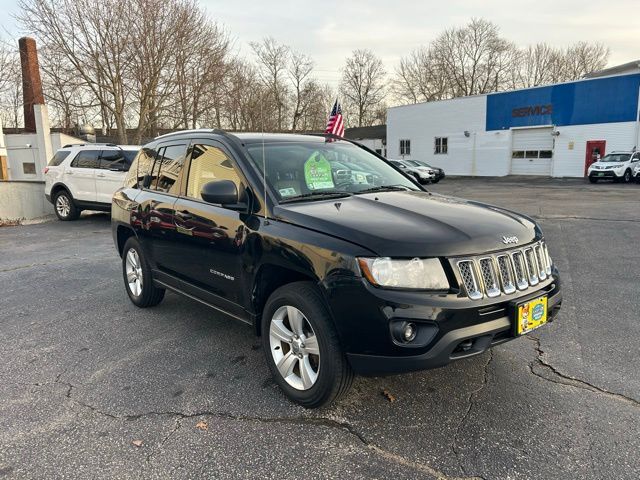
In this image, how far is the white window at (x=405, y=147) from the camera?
132ft

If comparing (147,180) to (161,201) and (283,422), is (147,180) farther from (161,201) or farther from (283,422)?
(283,422)

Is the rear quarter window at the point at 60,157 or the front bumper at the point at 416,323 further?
the rear quarter window at the point at 60,157

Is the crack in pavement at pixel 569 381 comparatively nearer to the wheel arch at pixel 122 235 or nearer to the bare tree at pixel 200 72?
the wheel arch at pixel 122 235

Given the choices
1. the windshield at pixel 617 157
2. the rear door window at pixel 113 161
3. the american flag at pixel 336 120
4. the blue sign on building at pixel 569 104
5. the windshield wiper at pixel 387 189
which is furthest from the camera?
the blue sign on building at pixel 569 104

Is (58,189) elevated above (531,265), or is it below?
above

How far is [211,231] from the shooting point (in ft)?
12.2

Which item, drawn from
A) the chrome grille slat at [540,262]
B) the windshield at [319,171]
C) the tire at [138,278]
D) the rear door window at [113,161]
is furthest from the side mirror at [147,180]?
the rear door window at [113,161]

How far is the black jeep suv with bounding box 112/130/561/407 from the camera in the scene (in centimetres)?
262

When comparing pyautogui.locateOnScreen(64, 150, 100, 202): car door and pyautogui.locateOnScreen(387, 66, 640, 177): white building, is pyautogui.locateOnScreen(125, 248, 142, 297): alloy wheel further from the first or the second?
pyautogui.locateOnScreen(387, 66, 640, 177): white building

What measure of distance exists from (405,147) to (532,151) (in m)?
11.0

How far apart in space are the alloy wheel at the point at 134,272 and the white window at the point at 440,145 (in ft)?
115

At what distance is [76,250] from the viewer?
880 centimetres

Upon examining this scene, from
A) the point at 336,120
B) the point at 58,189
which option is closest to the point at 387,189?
the point at 336,120

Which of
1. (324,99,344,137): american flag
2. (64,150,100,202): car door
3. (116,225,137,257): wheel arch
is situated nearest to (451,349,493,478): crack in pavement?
(116,225,137,257): wheel arch
